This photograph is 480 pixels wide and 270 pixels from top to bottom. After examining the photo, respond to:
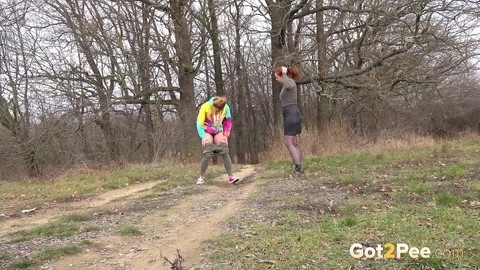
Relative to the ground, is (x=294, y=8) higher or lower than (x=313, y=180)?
higher

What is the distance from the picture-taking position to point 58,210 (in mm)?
6430

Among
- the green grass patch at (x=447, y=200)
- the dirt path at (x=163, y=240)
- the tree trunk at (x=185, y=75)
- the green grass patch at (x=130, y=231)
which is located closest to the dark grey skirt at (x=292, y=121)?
the dirt path at (x=163, y=240)

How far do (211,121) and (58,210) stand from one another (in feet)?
9.95

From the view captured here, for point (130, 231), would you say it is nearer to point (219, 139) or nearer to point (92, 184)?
point (219, 139)

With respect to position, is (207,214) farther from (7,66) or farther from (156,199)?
(7,66)

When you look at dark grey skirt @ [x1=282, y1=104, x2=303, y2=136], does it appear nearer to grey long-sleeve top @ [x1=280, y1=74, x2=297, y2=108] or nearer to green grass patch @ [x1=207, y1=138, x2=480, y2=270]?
grey long-sleeve top @ [x1=280, y1=74, x2=297, y2=108]

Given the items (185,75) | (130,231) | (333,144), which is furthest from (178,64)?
(130,231)

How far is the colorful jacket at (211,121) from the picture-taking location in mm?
7773

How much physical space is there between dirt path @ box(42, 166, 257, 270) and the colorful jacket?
→ 6.64 feet

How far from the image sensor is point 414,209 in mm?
4250

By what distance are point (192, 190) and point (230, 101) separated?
92.0 feet

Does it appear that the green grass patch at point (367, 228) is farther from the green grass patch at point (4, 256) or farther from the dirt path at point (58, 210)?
the dirt path at point (58, 210)

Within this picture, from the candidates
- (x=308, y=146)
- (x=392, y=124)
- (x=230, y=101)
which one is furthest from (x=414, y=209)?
(x=230, y=101)

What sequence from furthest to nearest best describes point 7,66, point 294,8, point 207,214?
point 7,66 < point 294,8 < point 207,214
